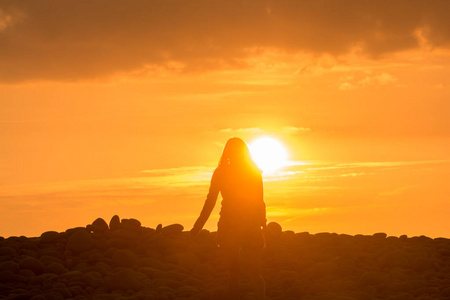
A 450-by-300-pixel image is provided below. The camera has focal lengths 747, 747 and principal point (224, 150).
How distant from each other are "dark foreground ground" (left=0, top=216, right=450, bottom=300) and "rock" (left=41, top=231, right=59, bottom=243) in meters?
0.03

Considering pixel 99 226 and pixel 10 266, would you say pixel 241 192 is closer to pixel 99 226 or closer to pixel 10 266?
pixel 10 266

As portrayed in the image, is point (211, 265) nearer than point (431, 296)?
No

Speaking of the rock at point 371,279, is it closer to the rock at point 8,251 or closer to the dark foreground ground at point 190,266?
the dark foreground ground at point 190,266

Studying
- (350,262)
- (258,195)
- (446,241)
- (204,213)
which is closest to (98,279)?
(204,213)

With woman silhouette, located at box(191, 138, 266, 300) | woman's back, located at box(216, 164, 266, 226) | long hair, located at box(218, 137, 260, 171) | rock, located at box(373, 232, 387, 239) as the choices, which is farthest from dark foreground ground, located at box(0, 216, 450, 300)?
long hair, located at box(218, 137, 260, 171)

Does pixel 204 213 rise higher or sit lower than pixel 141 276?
higher

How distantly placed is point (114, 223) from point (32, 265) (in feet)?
12.0

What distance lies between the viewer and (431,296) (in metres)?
17.1

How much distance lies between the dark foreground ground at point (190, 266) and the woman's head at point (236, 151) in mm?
3192

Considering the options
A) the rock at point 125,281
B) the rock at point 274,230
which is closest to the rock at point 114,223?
the rock at point 125,281

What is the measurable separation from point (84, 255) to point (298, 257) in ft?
19.4

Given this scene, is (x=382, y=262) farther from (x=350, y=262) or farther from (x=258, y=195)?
(x=258, y=195)

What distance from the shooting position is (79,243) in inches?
802

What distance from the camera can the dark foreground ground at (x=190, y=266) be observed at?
56.5 ft
